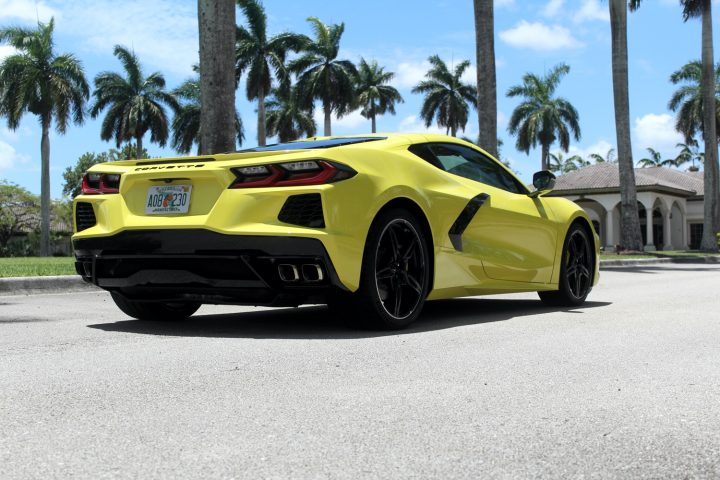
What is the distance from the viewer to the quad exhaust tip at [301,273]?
17.1 feet

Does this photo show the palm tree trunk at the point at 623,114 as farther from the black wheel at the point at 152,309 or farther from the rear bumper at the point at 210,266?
the rear bumper at the point at 210,266

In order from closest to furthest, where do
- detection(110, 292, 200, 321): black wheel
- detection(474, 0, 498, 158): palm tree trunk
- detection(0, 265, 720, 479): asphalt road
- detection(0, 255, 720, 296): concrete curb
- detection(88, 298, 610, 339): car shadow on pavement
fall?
detection(0, 265, 720, 479): asphalt road < detection(88, 298, 610, 339): car shadow on pavement < detection(110, 292, 200, 321): black wheel < detection(0, 255, 720, 296): concrete curb < detection(474, 0, 498, 158): palm tree trunk

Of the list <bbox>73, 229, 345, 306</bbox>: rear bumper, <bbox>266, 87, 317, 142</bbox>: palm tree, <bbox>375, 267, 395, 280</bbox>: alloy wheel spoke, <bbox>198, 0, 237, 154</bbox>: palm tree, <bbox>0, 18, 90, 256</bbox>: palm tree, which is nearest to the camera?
<bbox>73, 229, 345, 306</bbox>: rear bumper

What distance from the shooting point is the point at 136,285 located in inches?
226

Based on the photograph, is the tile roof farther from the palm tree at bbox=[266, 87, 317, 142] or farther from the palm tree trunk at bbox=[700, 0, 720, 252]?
the palm tree at bbox=[266, 87, 317, 142]

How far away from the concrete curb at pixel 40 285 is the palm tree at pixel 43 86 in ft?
138

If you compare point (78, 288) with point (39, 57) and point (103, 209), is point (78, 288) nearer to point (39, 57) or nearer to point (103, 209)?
point (103, 209)

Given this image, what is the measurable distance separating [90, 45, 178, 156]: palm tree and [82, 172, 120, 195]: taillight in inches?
2122

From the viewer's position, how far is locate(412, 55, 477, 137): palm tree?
66312 millimetres

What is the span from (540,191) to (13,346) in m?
4.75

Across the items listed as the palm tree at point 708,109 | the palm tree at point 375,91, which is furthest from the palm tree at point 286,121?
the palm tree at point 708,109

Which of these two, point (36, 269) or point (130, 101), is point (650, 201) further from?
point (36, 269)

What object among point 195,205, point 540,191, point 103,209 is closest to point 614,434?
point 195,205

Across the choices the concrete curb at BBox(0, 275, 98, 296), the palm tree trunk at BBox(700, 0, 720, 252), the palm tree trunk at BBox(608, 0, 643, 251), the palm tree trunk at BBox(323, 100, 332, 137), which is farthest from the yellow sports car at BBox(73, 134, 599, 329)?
the palm tree trunk at BBox(323, 100, 332, 137)
